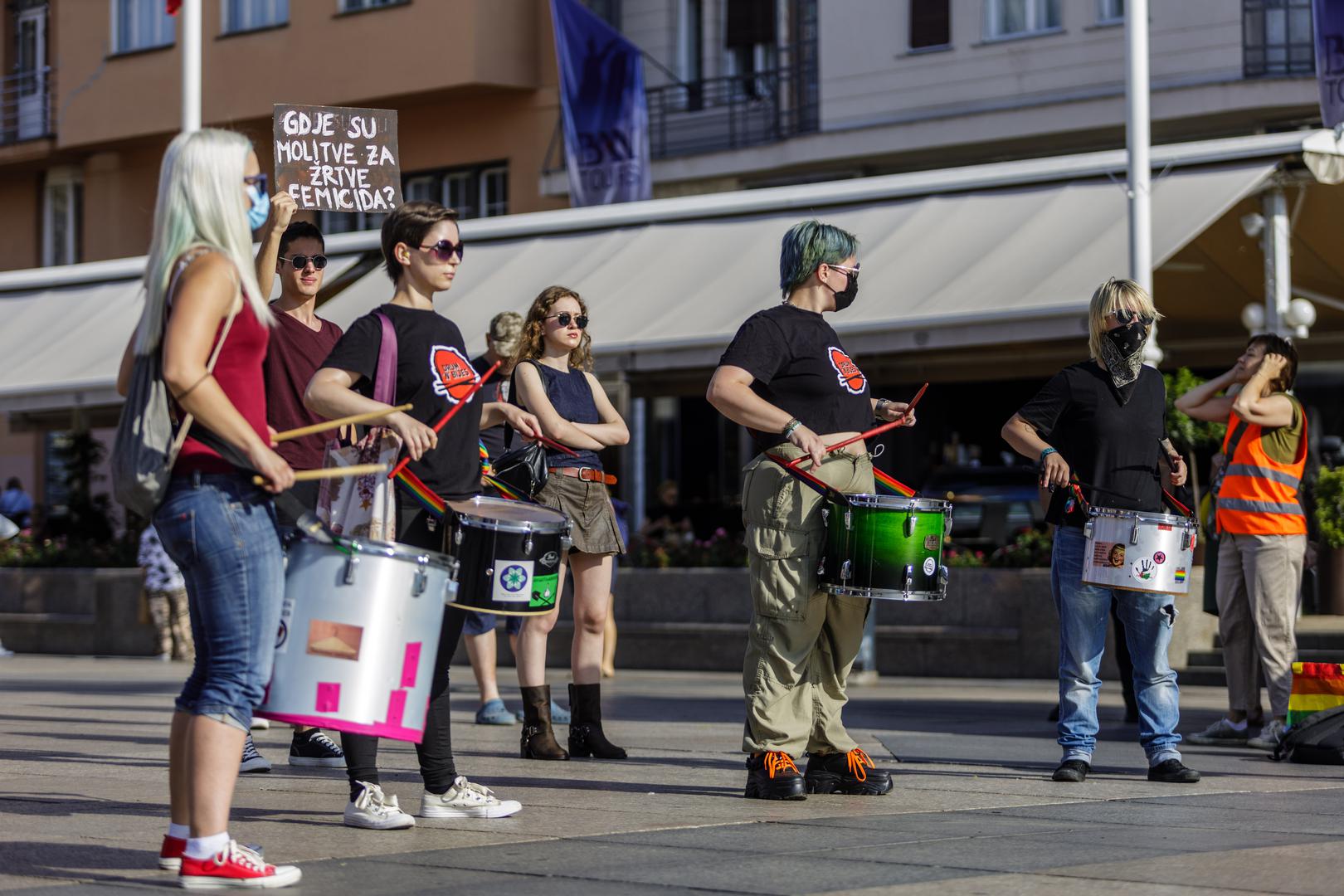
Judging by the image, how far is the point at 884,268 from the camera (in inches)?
671

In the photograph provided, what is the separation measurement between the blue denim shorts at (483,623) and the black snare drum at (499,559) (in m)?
0.51

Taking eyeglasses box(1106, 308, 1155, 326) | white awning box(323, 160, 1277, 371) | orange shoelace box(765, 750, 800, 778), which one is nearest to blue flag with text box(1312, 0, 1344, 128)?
white awning box(323, 160, 1277, 371)

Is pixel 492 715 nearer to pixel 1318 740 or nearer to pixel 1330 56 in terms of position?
pixel 1318 740

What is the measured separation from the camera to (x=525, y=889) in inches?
203

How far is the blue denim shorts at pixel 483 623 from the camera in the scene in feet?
23.4

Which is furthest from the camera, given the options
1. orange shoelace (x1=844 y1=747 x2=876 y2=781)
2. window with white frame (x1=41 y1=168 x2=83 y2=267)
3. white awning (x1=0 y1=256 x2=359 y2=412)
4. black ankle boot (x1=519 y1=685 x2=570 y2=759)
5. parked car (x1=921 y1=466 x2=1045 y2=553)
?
window with white frame (x1=41 y1=168 x2=83 y2=267)

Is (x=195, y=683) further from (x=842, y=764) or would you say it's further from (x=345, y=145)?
(x=345, y=145)

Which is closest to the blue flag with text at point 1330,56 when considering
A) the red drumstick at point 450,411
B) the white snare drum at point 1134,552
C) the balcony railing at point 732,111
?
the white snare drum at point 1134,552

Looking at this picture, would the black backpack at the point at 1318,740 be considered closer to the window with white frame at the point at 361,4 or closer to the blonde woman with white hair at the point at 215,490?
the blonde woman with white hair at the point at 215,490

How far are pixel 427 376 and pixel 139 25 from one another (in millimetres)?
25741

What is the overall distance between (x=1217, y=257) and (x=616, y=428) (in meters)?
10.5

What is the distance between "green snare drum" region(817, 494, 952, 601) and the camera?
22.5 ft

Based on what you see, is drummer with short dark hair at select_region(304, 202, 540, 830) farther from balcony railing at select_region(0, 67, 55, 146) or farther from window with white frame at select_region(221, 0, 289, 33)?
balcony railing at select_region(0, 67, 55, 146)

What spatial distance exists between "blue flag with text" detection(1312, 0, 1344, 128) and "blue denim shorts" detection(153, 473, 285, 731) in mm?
11469
